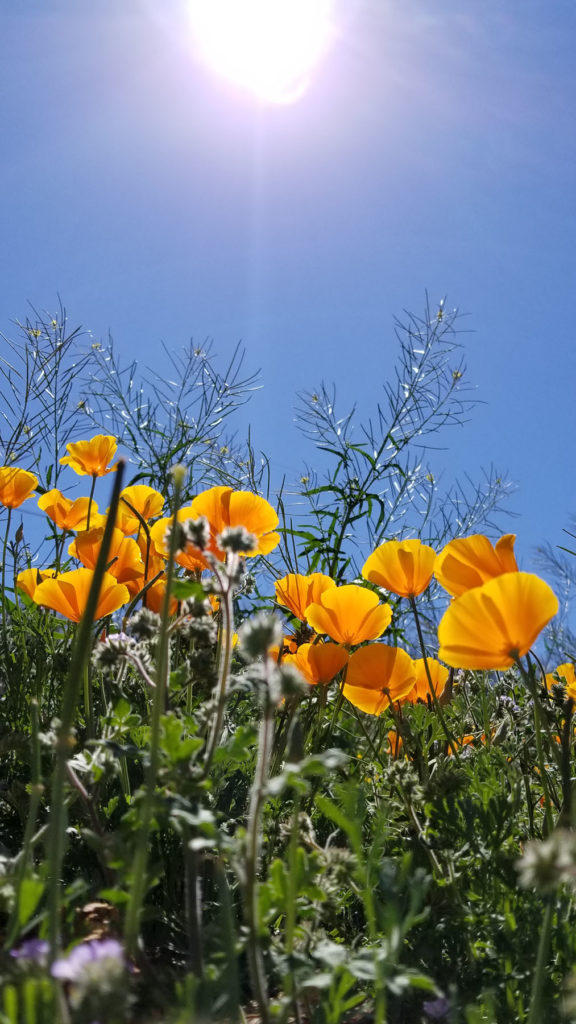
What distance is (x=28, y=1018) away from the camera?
54cm

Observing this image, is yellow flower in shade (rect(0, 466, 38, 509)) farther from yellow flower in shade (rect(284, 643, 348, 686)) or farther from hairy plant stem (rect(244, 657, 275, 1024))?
hairy plant stem (rect(244, 657, 275, 1024))

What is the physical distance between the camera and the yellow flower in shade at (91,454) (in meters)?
2.08

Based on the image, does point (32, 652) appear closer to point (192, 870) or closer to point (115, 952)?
point (192, 870)

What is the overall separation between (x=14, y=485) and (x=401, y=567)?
1.03m

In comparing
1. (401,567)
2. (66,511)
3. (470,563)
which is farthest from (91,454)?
(470,563)

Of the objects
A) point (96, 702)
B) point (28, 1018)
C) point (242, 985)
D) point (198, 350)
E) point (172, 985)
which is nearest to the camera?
point (28, 1018)

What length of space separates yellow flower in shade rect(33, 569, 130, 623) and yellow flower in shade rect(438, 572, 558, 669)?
0.62 meters

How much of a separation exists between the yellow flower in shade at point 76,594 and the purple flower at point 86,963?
745mm

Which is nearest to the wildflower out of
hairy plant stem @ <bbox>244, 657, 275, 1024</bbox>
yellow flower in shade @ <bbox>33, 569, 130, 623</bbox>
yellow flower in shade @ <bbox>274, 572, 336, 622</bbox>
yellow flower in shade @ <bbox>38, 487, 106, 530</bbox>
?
hairy plant stem @ <bbox>244, 657, 275, 1024</bbox>

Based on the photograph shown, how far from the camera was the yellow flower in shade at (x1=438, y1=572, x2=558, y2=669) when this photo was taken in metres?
0.90

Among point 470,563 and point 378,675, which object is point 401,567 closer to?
point 378,675

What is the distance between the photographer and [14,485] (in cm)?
197

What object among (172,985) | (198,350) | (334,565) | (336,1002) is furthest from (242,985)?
(198,350)

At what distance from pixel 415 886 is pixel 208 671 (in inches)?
15.0
